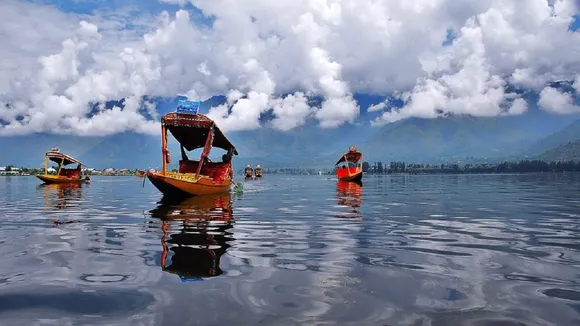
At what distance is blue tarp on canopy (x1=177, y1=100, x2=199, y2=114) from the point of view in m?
27.7

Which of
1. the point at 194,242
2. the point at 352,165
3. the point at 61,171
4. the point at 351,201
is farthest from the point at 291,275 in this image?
the point at 61,171

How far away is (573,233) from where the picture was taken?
12492mm

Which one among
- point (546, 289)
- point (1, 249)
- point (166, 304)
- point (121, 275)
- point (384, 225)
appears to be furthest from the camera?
point (384, 225)

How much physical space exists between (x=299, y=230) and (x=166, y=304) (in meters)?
7.80

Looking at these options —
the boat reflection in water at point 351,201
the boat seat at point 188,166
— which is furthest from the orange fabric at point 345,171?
the boat seat at point 188,166

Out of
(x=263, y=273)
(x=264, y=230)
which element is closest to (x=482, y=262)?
(x=263, y=273)

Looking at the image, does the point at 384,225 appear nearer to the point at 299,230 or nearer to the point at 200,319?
the point at 299,230

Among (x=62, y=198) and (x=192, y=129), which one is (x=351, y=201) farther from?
(x=62, y=198)

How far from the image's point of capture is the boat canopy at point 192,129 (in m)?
27.5

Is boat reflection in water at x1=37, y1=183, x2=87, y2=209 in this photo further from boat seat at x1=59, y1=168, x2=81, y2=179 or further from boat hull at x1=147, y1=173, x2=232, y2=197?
boat seat at x1=59, y1=168, x2=81, y2=179

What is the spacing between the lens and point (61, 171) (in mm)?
65812

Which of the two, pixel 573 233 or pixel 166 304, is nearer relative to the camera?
pixel 166 304

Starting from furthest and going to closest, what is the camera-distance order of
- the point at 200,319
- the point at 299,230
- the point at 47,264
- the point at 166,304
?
the point at 299,230
the point at 47,264
the point at 166,304
the point at 200,319

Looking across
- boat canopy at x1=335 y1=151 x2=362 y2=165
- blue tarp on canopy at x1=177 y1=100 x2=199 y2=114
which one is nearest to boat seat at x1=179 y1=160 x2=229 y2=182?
blue tarp on canopy at x1=177 y1=100 x2=199 y2=114
